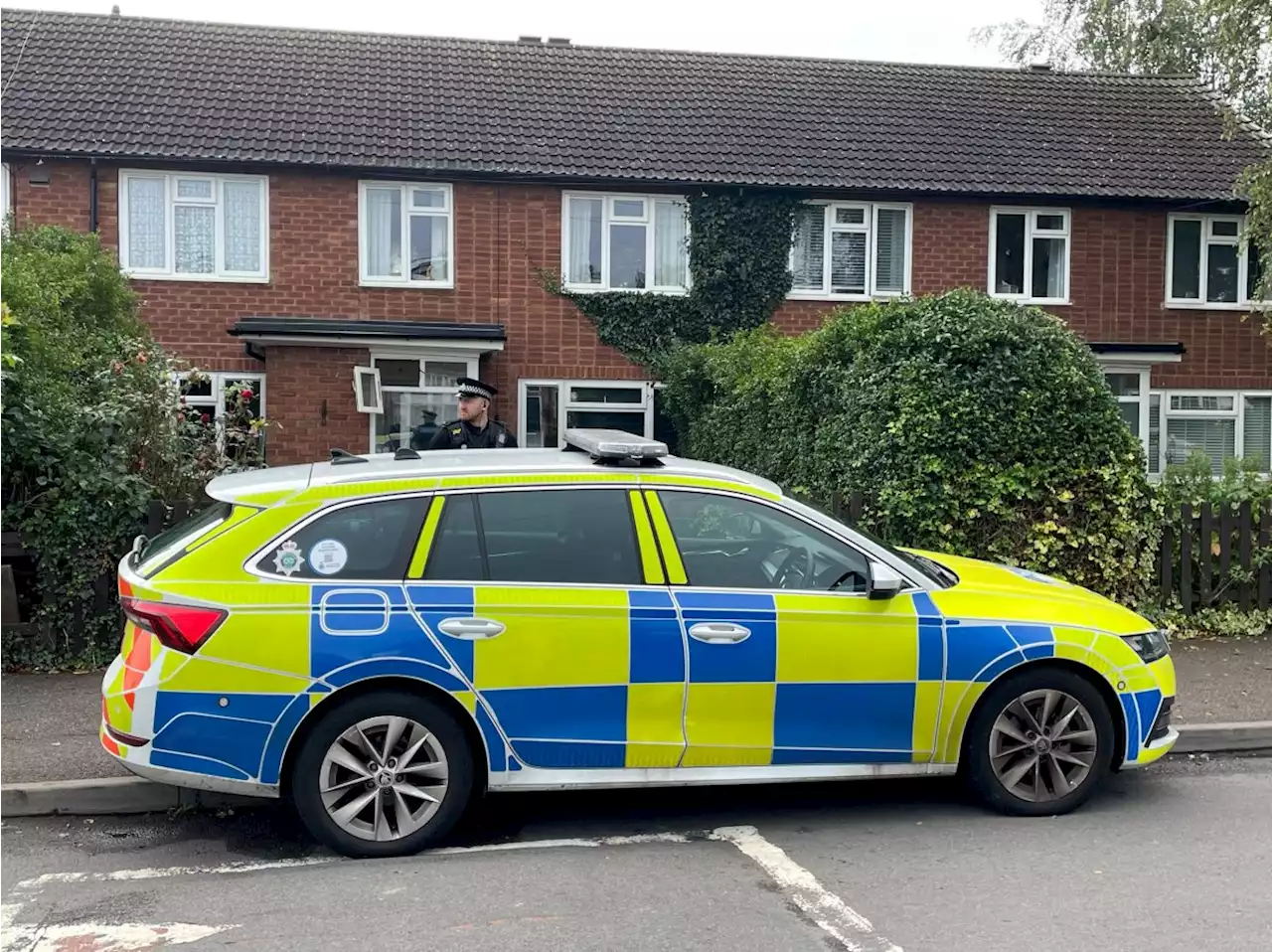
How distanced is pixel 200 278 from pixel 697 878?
13.6m

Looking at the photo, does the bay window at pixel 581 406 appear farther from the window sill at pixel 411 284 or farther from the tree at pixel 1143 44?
the tree at pixel 1143 44

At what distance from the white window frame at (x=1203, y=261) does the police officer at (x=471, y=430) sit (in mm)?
13135

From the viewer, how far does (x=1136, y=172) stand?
709 inches

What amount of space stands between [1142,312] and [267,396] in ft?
40.5

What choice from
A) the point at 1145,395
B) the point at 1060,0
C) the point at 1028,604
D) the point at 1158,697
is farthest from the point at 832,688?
the point at 1060,0

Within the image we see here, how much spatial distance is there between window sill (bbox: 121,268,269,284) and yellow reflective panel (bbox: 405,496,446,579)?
12.3 meters

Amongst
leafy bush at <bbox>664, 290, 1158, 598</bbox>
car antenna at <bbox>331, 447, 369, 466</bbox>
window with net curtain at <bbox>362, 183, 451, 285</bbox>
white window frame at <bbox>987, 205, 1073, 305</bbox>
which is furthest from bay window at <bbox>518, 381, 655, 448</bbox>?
car antenna at <bbox>331, 447, 369, 466</bbox>

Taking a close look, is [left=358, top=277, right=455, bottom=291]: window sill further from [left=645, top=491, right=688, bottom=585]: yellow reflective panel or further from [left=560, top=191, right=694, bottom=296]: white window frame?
[left=645, top=491, right=688, bottom=585]: yellow reflective panel

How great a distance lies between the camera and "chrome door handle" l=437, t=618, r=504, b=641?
4820 millimetres

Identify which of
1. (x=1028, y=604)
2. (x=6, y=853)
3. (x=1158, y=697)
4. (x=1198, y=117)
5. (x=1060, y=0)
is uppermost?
(x=1060, y=0)

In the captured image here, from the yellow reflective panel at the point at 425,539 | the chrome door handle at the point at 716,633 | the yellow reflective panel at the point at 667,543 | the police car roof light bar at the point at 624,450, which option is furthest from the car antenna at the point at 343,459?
the chrome door handle at the point at 716,633

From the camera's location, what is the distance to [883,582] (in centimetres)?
509

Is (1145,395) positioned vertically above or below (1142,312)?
below

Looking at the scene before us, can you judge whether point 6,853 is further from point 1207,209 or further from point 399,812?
point 1207,209
